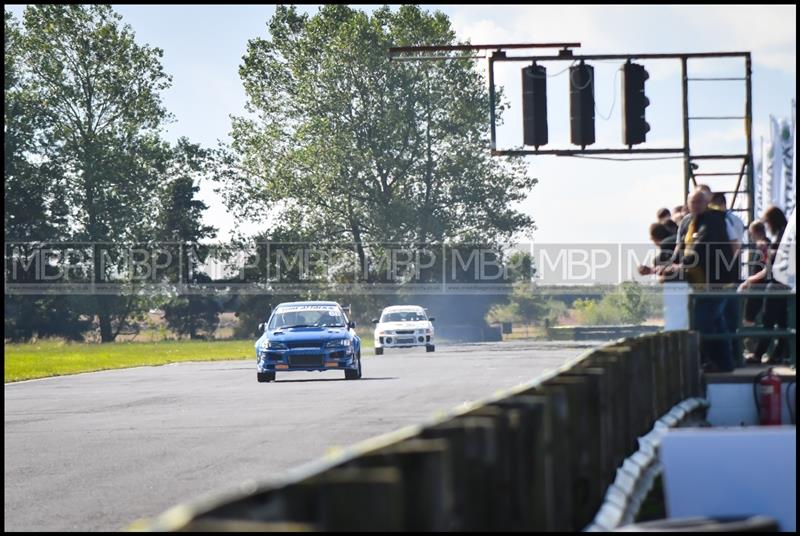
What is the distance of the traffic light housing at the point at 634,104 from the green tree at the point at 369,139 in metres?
54.9

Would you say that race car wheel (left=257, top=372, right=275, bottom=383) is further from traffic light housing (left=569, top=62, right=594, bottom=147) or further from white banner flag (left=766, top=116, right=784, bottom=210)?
white banner flag (left=766, top=116, right=784, bottom=210)

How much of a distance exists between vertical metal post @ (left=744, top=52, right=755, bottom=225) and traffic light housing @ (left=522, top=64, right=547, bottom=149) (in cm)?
368

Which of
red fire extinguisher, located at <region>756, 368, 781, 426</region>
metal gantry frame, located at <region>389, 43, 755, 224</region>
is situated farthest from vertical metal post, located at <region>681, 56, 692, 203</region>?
red fire extinguisher, located at <region>756, 368, 781, 426</region>

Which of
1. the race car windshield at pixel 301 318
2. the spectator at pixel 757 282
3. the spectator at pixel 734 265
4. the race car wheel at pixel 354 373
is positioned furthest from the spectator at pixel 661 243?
the race car windshield at pixel 301 318

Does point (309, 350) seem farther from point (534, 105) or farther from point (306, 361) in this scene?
point (534, 105)

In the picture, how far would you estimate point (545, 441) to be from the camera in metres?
7.29

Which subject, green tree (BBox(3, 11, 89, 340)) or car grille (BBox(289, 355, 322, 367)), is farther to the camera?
green tree (BBox(3, 11, 89, 340))

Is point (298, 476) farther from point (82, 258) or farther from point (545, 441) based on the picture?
point (82, 258)

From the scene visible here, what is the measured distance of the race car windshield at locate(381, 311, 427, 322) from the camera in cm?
5450

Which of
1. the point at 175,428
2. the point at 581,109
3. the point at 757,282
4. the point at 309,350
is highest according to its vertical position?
the point at 581,109

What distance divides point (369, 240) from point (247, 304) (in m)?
12.2

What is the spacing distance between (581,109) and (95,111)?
6151 centimetres

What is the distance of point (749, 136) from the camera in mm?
30125

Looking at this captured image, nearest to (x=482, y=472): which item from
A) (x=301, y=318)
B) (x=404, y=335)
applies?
(x=301, y=318)
